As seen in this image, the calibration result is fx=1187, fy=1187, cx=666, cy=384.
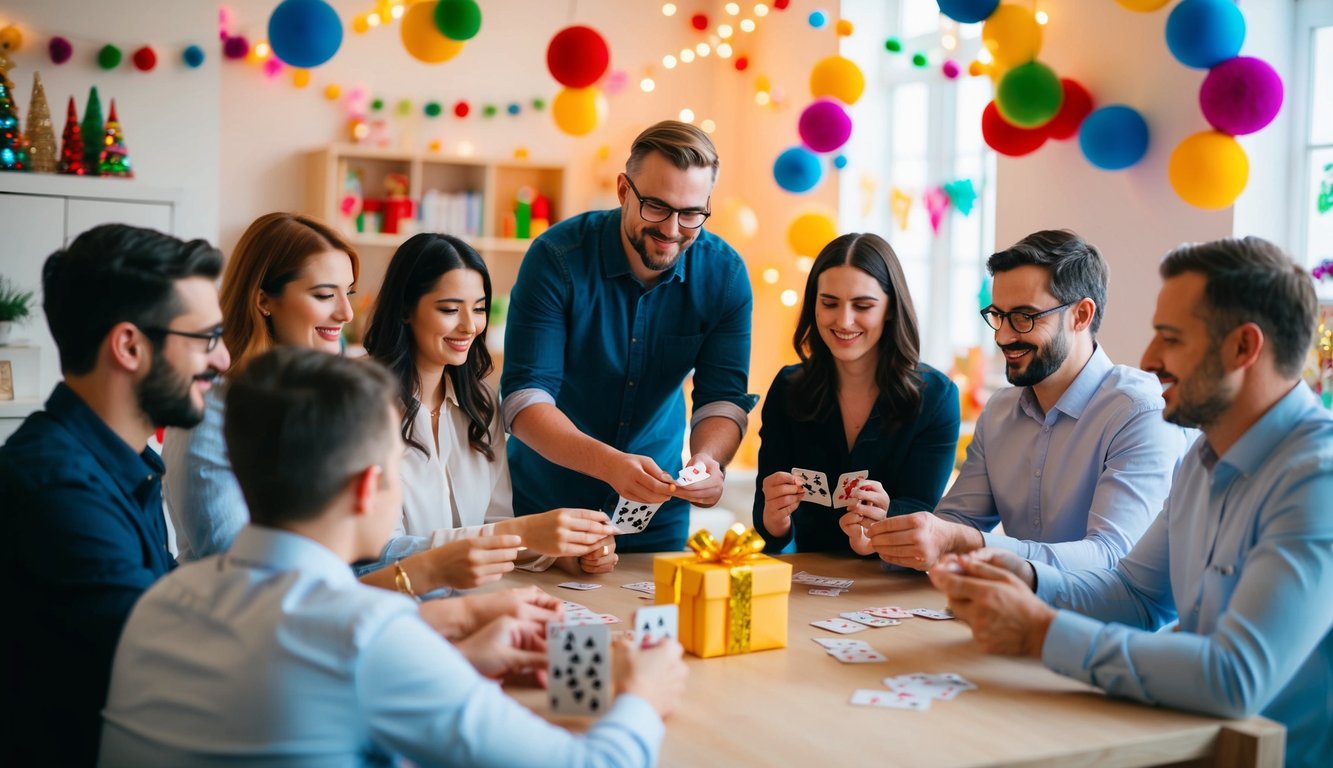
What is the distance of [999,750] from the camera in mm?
1658

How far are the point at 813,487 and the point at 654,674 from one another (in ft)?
4.12

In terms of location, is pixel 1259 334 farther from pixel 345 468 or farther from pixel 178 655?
pixel 178 655

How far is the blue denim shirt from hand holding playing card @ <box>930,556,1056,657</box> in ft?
4.35

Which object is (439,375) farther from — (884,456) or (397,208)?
(397,208)

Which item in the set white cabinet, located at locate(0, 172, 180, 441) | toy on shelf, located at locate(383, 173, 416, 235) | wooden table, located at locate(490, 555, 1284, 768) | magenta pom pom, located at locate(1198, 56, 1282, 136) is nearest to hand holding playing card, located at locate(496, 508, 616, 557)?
wooden table, located at locate(490, 555, 1284, 768)

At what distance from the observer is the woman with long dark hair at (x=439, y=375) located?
2828 millimetres

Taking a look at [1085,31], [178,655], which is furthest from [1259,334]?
[1085,31]

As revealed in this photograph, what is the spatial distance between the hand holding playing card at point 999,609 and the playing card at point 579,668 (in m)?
0.63

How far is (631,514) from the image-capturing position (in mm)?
2809

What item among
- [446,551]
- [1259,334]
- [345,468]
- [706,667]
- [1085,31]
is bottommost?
[706,667]

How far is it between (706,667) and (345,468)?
79 cm

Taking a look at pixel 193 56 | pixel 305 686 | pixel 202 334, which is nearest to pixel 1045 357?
pixel 202 334

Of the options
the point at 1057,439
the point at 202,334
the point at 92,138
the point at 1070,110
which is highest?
the point at 1070,110

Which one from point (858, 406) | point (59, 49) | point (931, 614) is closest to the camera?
point (931, 614)
